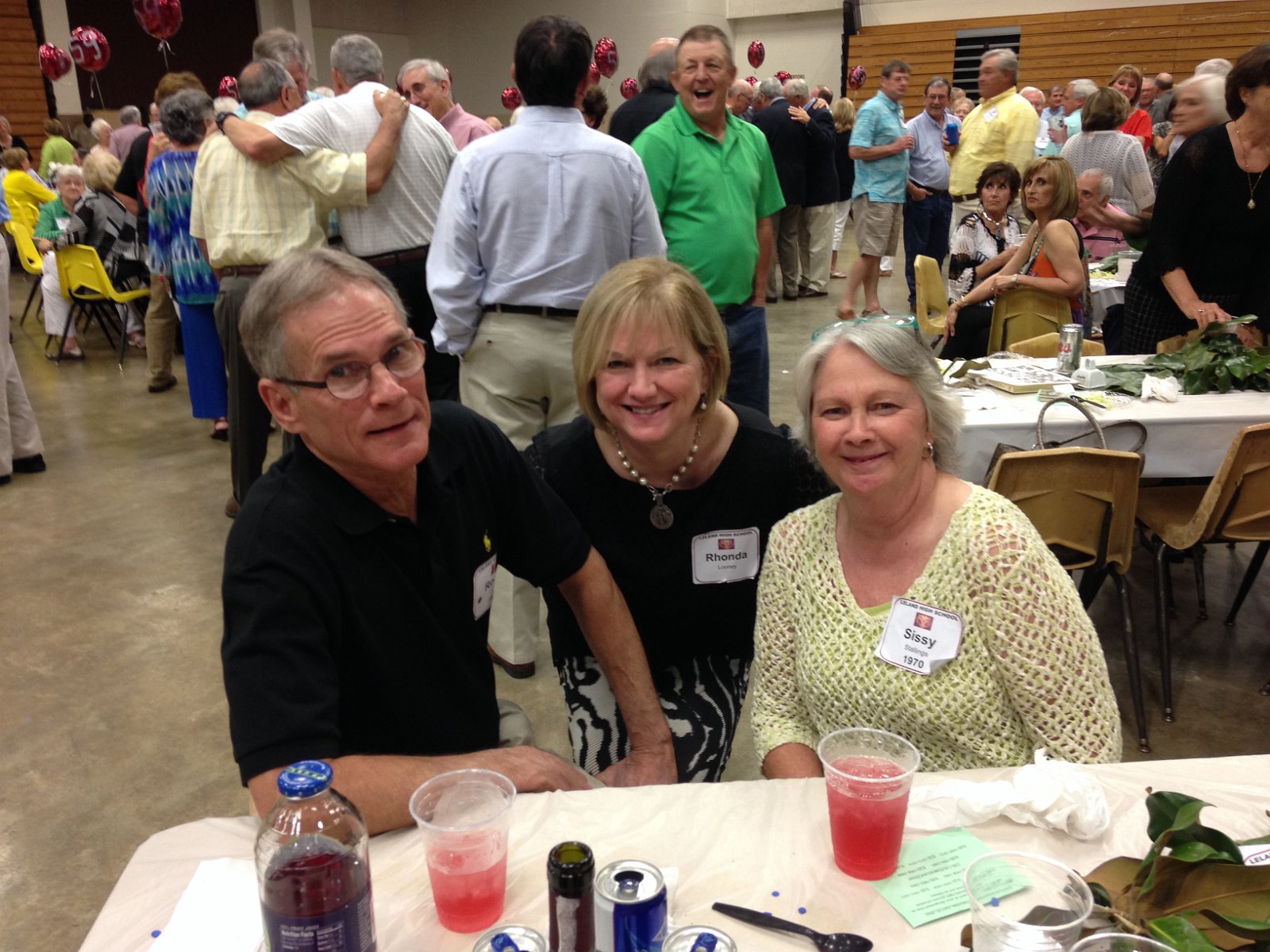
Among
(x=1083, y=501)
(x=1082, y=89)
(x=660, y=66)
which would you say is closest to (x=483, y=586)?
(x=1083, y=501)

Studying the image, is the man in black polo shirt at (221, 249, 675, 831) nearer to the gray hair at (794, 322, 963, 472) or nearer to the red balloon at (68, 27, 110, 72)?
the gray hair at (794, 322, 963, 472)

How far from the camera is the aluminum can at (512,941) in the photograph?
96 cm

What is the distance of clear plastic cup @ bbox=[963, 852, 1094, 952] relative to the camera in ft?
2.99

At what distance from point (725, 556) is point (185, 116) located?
402 centimetres

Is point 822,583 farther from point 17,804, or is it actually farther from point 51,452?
point 51,452

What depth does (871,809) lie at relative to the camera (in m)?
1.10

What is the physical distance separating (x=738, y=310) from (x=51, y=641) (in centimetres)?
282

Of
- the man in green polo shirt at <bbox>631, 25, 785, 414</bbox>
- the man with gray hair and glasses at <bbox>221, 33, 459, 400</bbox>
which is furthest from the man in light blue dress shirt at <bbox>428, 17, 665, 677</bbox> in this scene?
the man with gray hair and glasses at <bbox>221, 33, 459, 400</bbox>

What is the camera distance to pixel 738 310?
12.5ft

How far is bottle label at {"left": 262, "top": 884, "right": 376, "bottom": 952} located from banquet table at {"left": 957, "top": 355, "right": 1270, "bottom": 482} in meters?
2.50

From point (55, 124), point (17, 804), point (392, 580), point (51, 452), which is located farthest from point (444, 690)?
point (55, 124)

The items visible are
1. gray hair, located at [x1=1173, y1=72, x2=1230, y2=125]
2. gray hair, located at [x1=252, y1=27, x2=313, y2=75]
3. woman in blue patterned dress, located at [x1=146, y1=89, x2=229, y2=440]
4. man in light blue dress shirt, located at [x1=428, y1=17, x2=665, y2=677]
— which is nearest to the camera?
man in light blue dress shirt, located at [x1=428, y1=17, x2=665, y2=677]

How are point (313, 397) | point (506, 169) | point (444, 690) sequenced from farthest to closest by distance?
1. point (506, 169)
2. point (444, 690)
3. point (313, 397)

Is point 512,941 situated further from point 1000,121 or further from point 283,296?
point 1000,121
